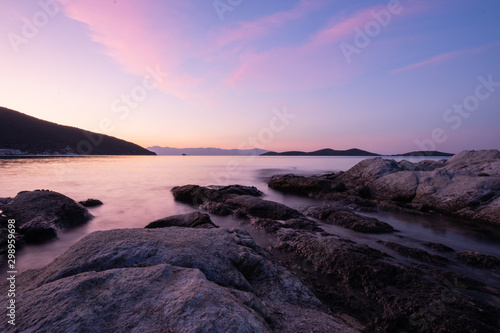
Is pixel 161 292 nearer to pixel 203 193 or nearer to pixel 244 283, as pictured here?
pixel 244 283

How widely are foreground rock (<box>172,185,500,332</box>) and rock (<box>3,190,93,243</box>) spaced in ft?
34.2

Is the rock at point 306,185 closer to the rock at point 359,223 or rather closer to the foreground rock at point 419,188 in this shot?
the foreground rock at point 419,188

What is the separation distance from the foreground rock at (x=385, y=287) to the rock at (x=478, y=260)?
0.85 meters

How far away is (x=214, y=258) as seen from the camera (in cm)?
505

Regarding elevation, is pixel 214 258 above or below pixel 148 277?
below

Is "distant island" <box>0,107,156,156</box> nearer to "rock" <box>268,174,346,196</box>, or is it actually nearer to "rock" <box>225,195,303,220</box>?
"rock" <box>268,174,346,196</box>

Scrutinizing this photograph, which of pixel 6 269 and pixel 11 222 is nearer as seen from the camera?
pixel 6 269

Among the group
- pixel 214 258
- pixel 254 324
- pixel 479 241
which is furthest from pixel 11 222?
pixel 479 241

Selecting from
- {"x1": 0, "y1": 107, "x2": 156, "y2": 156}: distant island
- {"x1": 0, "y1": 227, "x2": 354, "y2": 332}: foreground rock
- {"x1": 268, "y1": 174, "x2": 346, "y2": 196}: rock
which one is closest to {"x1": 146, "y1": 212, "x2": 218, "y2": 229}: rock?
{"x1": 0, "y1": 227, "x2": 354, "y2": 332}: foreground rock

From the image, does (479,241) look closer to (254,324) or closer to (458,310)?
(458,310)

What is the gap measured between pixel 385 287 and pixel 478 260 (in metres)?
5.05

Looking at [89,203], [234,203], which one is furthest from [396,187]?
[89,203]

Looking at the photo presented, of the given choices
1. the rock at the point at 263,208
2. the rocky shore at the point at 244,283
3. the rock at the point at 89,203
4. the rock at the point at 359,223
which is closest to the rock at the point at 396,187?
the rock at the point at 359,223

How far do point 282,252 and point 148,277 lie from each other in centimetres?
626
